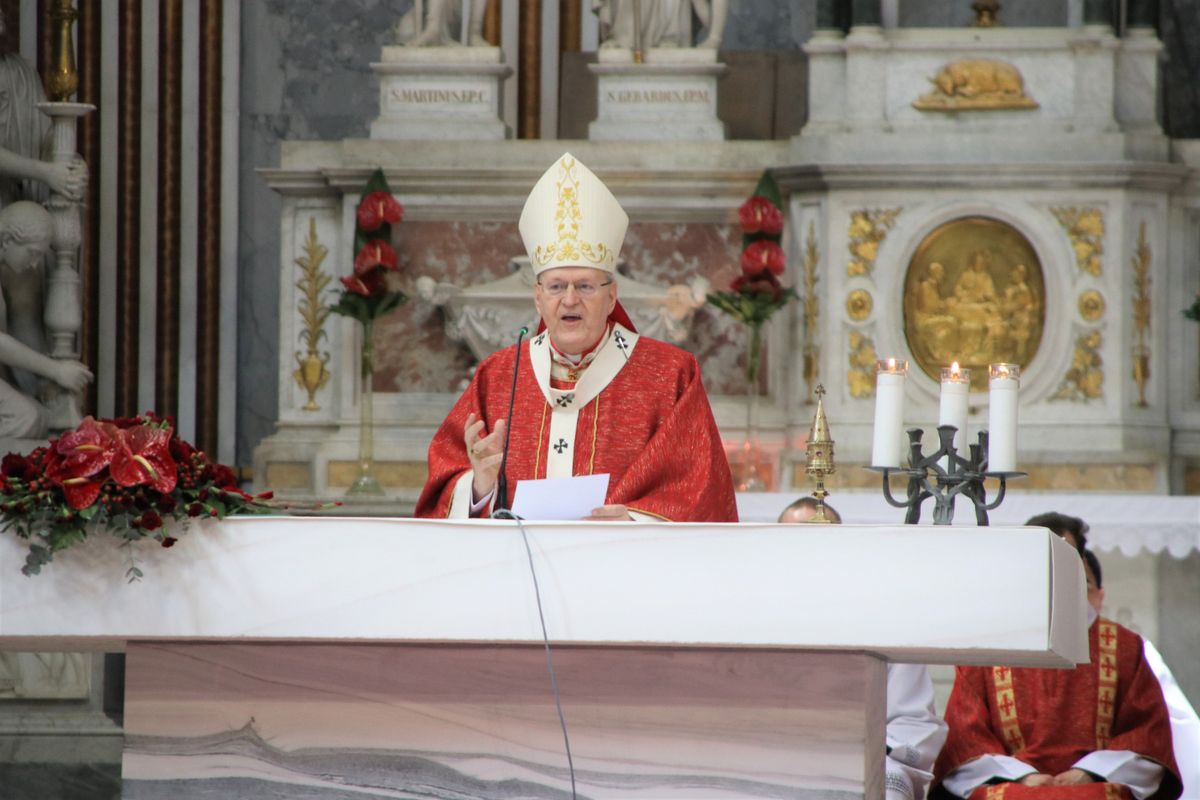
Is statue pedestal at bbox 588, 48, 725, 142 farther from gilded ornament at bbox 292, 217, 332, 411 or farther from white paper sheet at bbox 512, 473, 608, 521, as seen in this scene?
white paper sheet at bbox 512, 473, 608, 521

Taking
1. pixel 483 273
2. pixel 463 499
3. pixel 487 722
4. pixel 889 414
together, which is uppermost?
pixel 483 273

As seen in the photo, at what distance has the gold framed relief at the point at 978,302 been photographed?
7457mm

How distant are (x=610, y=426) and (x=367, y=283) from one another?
3.15m

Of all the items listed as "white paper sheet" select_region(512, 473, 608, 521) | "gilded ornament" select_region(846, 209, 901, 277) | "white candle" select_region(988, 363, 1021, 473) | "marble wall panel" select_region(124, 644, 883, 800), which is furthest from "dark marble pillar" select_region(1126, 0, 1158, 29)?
"marble wall panel" select_region(124, 644, 883, 800)

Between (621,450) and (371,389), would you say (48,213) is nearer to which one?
(371,389)

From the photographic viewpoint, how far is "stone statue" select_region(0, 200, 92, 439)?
286 inches

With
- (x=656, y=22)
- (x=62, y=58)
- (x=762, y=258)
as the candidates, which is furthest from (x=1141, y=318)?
(x=62, y=58)

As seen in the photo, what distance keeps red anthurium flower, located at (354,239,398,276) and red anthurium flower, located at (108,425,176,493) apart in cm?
397

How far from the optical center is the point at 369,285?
750 centimetres

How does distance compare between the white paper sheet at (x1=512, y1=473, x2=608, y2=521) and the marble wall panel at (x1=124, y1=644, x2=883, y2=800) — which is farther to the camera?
the white paper sheet at (x1=512, y1=473, x2=608, y2=521)

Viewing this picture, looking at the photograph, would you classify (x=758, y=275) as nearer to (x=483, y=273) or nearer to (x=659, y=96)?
(x=659, y=96)

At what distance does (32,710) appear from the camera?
7000mm

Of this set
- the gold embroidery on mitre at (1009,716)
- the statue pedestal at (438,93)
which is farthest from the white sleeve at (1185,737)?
the statue pedestal at (438,93)

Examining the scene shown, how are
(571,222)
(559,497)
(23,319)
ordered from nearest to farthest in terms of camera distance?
1. (559,497)
2. (571,222)
3. (23,319)
